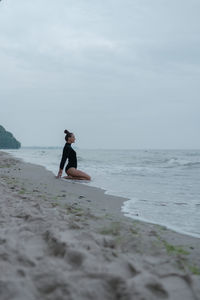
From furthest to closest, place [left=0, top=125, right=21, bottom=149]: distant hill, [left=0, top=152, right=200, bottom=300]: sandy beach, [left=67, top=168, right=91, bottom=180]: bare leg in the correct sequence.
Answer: [left=0, top=125, right=21, bottom=149]: distant hill < [left=67, top=168, right=91, bottom=180]: bare leg < [left=0, top=152, right=200, bottom=300]: sandy beach

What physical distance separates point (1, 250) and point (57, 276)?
696mm

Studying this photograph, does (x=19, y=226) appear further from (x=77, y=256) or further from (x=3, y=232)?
(x=77, y=256)

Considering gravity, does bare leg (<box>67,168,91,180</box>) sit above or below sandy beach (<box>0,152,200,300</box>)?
below

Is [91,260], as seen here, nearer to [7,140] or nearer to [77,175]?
[77,175]

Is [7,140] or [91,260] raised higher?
[7,140]

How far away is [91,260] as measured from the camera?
2.27m

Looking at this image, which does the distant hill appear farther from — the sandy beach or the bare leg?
the sandy beach

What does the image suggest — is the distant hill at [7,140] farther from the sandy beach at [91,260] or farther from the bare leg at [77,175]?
the sandy beach at [91,260]

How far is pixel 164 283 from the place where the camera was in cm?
201

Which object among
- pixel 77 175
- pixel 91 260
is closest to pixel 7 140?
pixel 77 175

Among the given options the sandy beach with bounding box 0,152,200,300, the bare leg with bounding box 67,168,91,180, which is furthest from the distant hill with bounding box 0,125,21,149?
the sandy beach with bounding box 0,152,200,300

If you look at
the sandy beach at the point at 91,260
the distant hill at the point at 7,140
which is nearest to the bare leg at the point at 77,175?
the sandy beach at the point at 91,260

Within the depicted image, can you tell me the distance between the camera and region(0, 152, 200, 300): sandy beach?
1.83 metres

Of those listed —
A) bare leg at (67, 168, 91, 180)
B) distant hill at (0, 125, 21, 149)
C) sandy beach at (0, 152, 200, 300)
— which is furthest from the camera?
distant hill at (0, 125, 21, 149)
